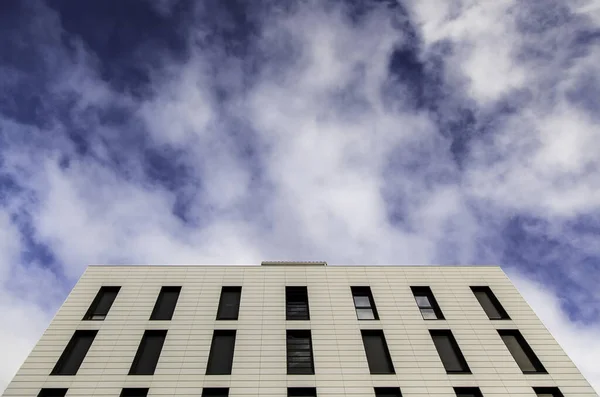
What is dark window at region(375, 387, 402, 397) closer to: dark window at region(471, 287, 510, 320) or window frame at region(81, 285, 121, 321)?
dark window at region(471, 287, 510, 320)

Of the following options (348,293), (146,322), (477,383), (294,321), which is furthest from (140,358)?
(477,383)

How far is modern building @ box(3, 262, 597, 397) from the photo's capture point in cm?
1728

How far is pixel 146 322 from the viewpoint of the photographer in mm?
20344

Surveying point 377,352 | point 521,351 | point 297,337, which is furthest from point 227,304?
point 521,351

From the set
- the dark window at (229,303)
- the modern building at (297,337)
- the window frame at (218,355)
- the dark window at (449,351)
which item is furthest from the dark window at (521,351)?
the dark window at (229,303)

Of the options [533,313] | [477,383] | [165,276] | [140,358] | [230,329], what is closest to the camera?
[477,383]

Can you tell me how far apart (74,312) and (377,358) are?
17.7 meters

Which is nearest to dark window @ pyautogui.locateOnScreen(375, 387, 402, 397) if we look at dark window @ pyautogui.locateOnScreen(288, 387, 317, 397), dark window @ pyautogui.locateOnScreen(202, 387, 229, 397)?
dark window @ pyautogui.locateOnScreen(288, 387, 317, 397)

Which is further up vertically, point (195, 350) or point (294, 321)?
point (294, 321)

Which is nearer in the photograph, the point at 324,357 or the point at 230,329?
the point at 324,357

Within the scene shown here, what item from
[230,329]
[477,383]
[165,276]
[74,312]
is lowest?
[477,383]

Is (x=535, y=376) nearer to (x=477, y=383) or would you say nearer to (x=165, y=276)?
(x=477, y=383)

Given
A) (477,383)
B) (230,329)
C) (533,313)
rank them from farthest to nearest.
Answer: (533,313), (230,329), (477,383)

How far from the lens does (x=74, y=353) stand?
19.0m
